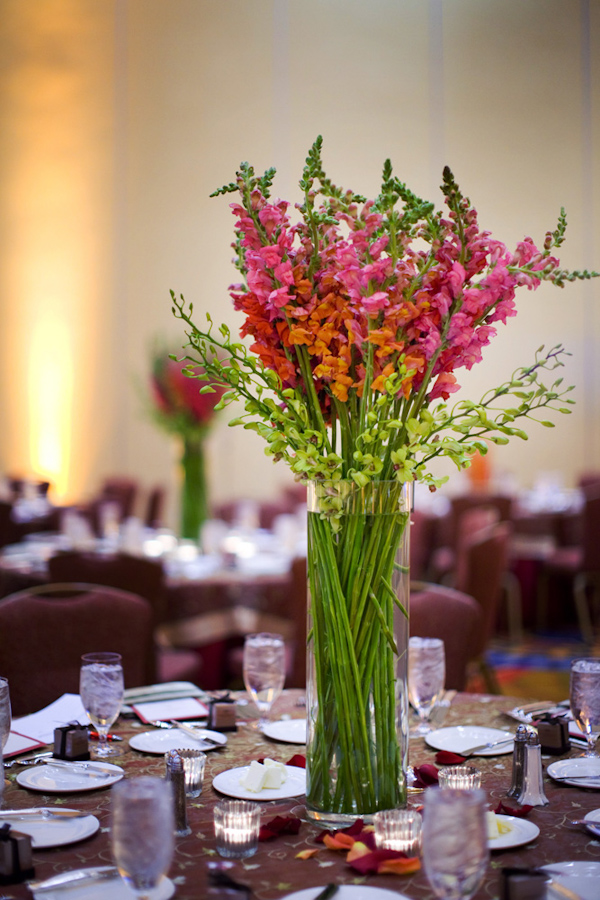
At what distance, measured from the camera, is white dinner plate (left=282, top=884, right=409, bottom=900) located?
1046mm

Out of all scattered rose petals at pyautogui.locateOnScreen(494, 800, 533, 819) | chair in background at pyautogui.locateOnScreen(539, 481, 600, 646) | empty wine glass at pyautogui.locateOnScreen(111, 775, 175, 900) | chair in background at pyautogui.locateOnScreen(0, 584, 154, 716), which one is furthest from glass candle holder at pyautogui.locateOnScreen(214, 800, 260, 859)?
chair in background at pyautogui.locateOnScreen(539, 481, 600, 646)

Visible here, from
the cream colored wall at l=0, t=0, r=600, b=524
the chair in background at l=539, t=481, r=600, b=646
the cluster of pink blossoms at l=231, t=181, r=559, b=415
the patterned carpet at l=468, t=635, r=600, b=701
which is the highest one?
the cream colored wall at l=0, t=0, r=600, b=524

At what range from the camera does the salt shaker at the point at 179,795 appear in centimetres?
123

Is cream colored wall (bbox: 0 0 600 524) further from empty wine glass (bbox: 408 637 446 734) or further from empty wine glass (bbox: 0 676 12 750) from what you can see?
empty wine glass (bbox: 0 676 12 750)

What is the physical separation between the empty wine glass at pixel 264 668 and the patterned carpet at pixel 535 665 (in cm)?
281

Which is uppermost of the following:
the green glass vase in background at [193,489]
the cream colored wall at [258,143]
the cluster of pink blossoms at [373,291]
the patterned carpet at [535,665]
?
the cream colored wall at [258,143]

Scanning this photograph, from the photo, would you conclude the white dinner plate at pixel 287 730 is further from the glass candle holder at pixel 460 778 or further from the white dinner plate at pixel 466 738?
the glass candle holder at pixel 460 778

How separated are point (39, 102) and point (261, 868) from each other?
853cm

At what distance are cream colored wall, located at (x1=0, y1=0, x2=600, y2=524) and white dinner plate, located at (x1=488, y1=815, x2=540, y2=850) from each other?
256 inches

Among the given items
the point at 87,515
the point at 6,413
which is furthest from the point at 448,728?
the point at 6,413

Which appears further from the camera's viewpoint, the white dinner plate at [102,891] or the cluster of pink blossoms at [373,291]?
the cluster of pink blossoms at [373,291]

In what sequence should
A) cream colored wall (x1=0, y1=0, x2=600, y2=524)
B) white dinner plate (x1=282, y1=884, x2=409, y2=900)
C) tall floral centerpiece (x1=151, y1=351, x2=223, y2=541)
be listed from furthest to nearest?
1. cream colored wall (x1=0, y1=0, x2=600, y2=524)
2. tall floral centerpiece (x1=151, y1=351, x2=223, y2=541)
3. white dinner plate (x1=282, y1=884, x2=409, y2=900)

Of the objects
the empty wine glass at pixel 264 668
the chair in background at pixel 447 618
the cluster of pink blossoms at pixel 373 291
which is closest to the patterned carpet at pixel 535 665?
the chair in background at pixel 447 618

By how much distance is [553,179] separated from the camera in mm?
8031
